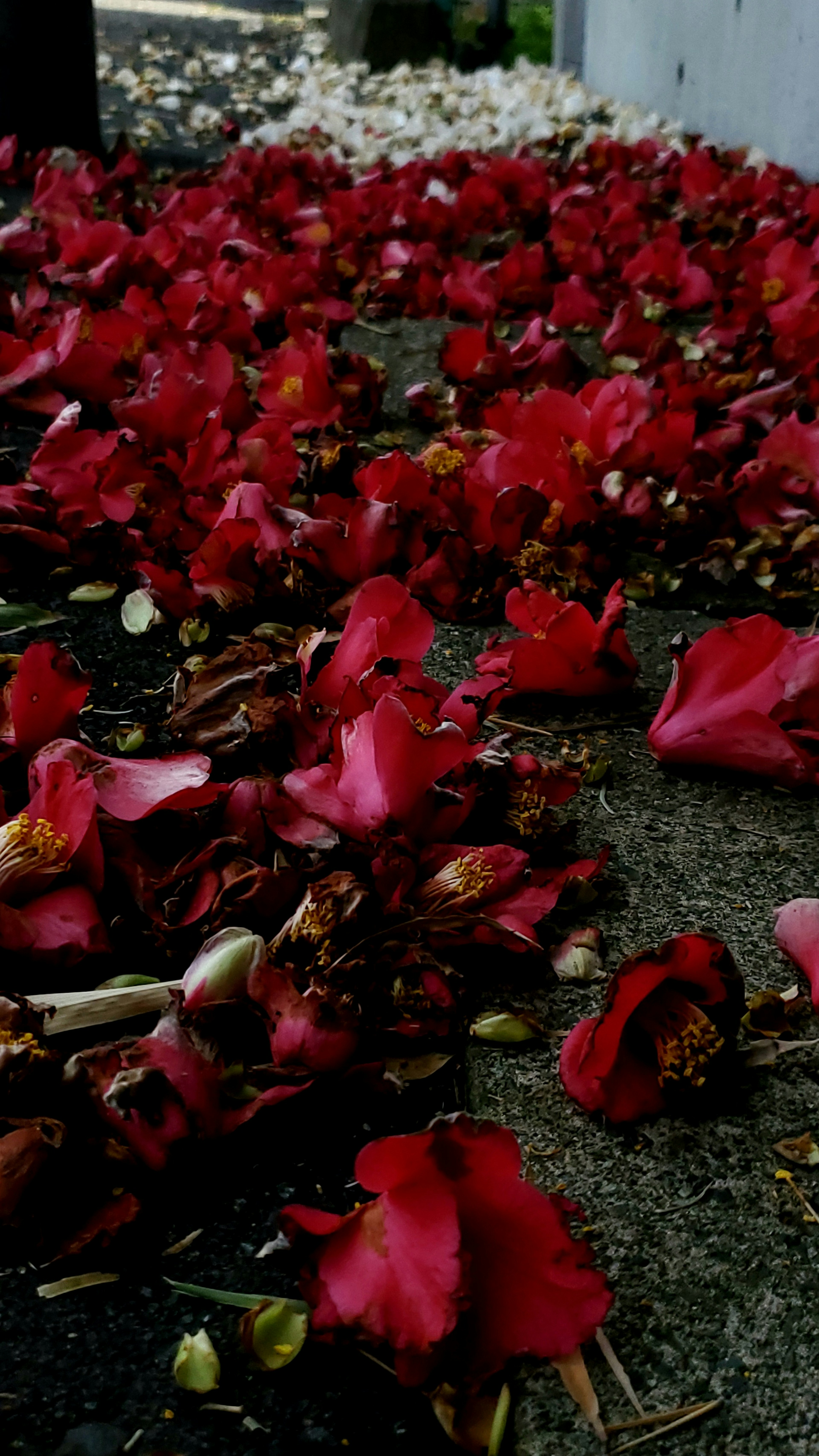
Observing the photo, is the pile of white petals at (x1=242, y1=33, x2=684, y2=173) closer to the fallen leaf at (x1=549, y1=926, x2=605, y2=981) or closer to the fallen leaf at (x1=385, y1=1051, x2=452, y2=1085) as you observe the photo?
the fallen leaf at (x1=549, y1=926, x2=605, y2=981)

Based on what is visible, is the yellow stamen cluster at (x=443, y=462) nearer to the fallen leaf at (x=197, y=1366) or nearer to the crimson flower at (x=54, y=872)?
the crimson flower at (x=54, y=872)

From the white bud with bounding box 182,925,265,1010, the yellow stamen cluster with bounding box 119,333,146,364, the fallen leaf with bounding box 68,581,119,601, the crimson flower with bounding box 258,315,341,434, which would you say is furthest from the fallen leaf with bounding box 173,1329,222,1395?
the yellow stamen cluster with bounding box 119,333,146,364

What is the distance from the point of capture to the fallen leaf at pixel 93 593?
1.63 meters

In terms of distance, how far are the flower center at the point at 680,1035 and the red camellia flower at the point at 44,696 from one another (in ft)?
1.88

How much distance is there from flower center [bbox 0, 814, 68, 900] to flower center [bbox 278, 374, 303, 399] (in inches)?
48.8

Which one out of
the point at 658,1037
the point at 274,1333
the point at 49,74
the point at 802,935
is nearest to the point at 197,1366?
the point at 274,1333

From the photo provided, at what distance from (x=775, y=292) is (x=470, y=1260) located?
100 inches

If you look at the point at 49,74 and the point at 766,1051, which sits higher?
the point at 49,74

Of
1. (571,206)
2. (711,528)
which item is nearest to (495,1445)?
(711,528)

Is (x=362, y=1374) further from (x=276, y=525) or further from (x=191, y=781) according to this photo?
(x=276, y=525)

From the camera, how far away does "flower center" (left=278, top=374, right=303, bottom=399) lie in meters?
2.03

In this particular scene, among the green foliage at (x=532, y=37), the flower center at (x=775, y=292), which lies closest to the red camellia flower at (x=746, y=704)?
the flower center at (x=775, y=292)

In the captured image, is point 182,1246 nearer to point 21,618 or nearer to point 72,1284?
point 72,1284

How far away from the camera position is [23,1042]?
2.76 feet
